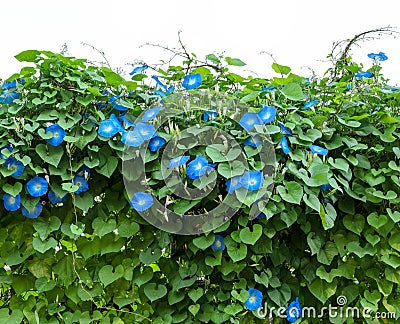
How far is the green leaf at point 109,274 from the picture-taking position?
1.82 metres

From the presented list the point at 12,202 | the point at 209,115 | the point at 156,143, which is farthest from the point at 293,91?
the point at 12,202

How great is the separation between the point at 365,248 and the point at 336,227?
0.43ft

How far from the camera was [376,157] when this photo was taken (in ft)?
6.63

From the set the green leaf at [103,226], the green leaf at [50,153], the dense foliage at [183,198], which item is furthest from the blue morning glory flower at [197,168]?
the green leaf at [50,153]

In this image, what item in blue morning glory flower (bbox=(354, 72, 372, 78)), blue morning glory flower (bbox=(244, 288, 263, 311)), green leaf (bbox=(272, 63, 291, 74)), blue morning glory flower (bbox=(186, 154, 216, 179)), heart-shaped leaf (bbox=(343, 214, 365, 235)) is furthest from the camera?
blue morning glory flower (bbox=(354, 72, 372, 78))

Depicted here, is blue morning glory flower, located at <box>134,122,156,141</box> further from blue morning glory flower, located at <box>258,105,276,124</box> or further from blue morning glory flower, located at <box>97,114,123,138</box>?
blue morning glory flower, located at <box>258,105,276,124</box>

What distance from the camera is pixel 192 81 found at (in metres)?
1.96

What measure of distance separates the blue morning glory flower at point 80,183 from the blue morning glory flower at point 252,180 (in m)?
0.55

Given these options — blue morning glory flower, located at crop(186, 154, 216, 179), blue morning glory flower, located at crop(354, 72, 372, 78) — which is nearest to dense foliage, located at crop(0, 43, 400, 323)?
blue morning glory flower, located at crop(186, 154, 216, 179)

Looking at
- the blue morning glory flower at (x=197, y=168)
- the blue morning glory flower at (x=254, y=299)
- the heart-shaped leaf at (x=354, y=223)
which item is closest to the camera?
the blue morning glory flower at (x=197, y=168)

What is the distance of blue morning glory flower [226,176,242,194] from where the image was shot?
1.75 m

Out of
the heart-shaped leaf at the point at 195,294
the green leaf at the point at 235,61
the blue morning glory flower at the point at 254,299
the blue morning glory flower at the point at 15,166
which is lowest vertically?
the blue morning glory flower at the point at 254,299

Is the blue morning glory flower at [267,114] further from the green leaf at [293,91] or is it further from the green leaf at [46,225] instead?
the green leaf at [46,225]

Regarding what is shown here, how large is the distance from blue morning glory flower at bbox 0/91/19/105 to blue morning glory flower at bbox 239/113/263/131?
852 millimetres
